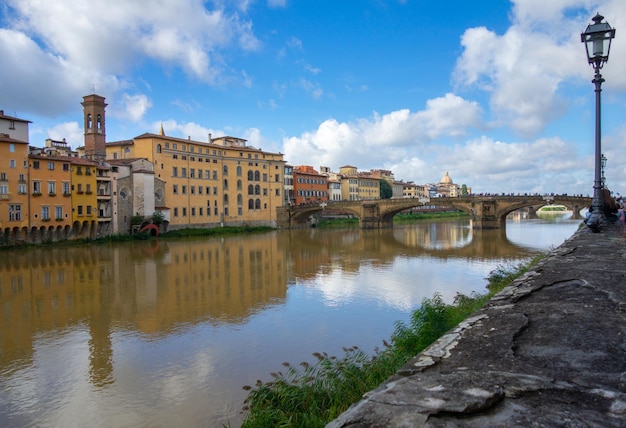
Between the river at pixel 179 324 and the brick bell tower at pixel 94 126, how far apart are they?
78.4 feet

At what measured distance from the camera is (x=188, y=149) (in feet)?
176

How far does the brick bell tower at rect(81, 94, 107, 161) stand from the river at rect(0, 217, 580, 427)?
23882 mm

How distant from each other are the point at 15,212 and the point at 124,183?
11328 mm

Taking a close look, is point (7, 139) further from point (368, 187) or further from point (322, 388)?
point (368, 187)

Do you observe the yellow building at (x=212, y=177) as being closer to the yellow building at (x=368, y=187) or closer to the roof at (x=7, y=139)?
the roof at (x=7, y=139)

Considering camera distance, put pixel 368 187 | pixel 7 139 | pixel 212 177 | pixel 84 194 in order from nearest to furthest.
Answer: pixel 7 139 → pixel 84 194 → pixel 212 177 → pixel 368 187

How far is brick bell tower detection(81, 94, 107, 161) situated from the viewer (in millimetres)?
50031

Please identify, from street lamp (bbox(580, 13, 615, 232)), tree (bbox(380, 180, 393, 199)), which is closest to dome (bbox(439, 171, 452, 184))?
tree (bbox(380, 180, 393, 199))

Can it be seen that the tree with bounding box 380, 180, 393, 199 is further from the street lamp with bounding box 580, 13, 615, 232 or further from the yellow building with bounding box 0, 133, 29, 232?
the street lamp with bounding box 580, 13, 615, 232

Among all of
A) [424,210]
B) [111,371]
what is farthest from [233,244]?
[424,210]

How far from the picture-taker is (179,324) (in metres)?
13.4

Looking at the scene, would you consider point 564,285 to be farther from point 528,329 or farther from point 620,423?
point 620,423

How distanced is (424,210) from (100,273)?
77527mm

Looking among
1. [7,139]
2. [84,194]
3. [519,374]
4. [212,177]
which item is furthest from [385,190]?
[519,374]
